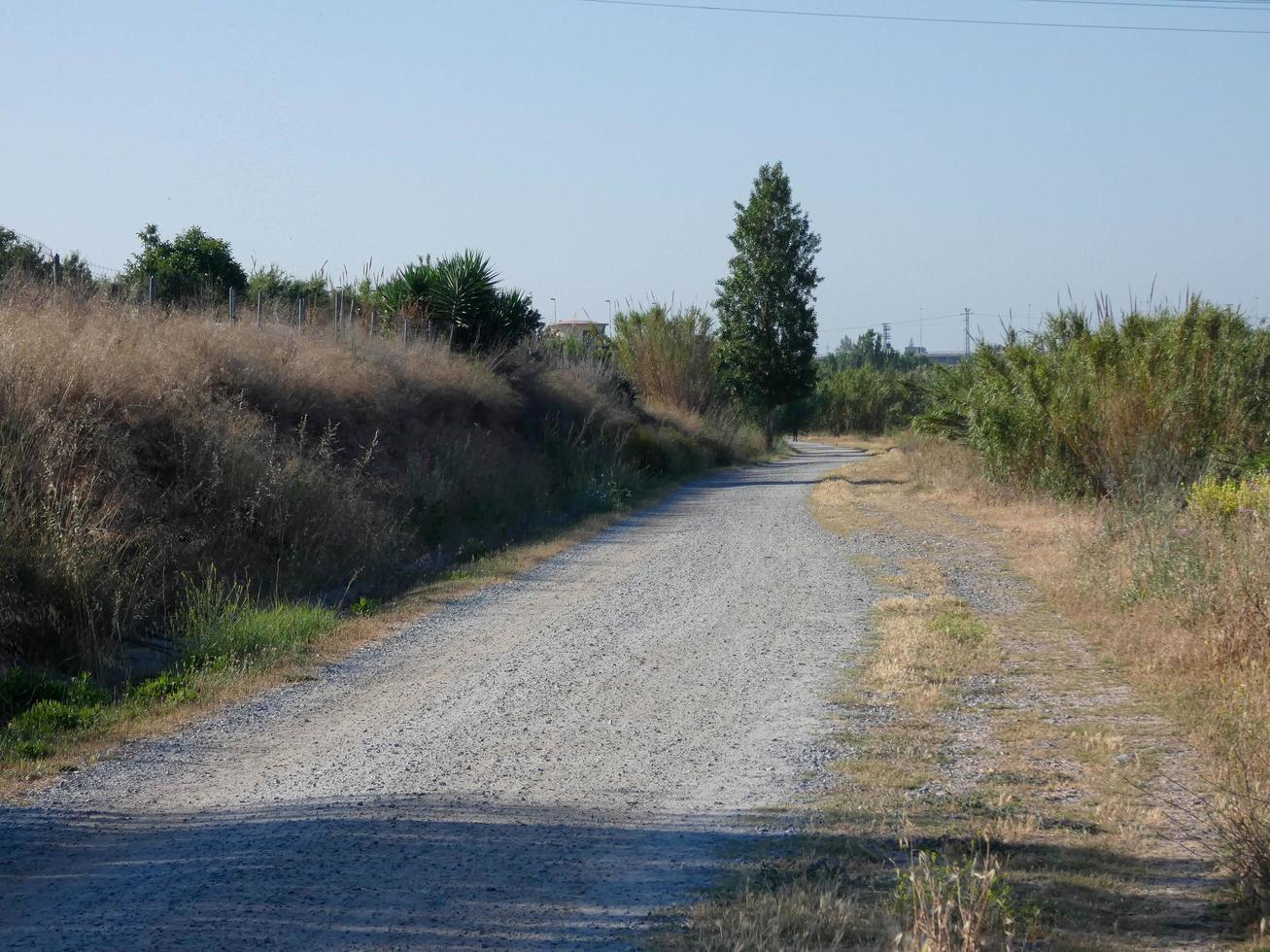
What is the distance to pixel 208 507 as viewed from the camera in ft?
42.7

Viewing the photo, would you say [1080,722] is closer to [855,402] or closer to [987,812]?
[987,812]

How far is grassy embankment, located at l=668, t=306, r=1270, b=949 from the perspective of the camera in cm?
466

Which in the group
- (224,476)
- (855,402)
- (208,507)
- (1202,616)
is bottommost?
(1202,616)

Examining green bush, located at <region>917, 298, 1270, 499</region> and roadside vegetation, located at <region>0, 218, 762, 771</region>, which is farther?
green bush, located at <region>917, 298, 1270, 499</region>

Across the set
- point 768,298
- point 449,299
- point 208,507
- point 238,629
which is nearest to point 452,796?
point 238,629

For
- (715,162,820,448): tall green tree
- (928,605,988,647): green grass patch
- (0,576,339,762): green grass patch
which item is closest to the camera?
(0,576,339,762): green grass patch

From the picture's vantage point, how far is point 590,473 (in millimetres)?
27141

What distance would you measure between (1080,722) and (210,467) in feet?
31.2

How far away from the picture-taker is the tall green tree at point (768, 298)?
51.6 m

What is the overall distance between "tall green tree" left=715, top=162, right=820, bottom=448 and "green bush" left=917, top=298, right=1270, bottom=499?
29.2 m

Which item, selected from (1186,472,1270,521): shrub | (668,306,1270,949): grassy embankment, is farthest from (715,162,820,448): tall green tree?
(1186,472,1270,521): shrub

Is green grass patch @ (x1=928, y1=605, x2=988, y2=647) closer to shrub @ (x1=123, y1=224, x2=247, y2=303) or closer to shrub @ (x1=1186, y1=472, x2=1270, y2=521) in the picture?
shrub @ (x1=1186, y1=472, x2=1270, y2=521)

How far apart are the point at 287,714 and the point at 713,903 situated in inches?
167

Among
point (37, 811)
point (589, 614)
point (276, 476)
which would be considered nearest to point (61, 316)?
point (276, 476)
